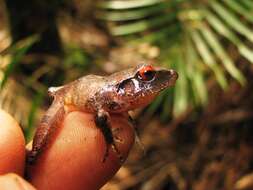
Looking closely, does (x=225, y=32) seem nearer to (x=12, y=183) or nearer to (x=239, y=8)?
(x=239, y=8)

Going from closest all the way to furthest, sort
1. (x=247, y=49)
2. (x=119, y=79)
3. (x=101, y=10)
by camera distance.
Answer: (x=119, y=79) < (x=247, y=49) < (x=101, y=10)

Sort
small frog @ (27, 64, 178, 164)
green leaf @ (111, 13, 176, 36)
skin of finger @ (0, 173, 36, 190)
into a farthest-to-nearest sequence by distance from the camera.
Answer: green leaf @ (111, 13, 176, 36), small frog @ (27, 64, 178, 164), skin of finger @ (0, 173, 36, 190)

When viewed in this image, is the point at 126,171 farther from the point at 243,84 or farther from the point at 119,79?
the point at 119,79

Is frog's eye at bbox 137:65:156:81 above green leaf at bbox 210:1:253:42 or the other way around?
above

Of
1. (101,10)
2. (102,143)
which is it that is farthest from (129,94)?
(101,10)

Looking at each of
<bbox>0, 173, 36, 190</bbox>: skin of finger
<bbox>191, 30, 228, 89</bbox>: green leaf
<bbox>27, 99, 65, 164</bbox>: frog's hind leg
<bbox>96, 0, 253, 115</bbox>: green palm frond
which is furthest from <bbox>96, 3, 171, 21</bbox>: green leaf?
<bbox>0, 173, 36, 190</bbox>: skin of finger

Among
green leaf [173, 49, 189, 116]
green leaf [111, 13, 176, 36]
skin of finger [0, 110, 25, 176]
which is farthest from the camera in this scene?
green leaf [111, 13, 176, 36]

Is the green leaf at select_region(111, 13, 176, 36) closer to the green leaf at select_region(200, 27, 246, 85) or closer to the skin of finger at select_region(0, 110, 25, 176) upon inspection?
the green leaf at select_region(200, 27, 246, 85)
